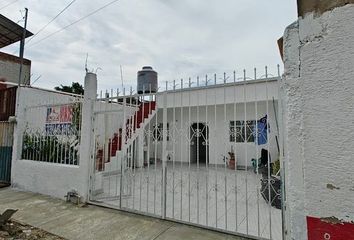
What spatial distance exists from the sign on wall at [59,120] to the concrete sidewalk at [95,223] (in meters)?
1.88

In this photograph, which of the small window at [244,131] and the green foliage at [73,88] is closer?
the small window at [244,131]

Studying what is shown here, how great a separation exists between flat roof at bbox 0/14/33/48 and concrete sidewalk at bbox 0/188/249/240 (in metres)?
7.55

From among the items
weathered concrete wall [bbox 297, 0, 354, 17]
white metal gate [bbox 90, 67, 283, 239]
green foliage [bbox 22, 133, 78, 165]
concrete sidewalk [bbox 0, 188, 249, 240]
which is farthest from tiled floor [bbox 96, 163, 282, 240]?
weathered concrete wall [bbox 297, 0, 354, 17]

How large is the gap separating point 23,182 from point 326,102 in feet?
25.9

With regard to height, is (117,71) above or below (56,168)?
above

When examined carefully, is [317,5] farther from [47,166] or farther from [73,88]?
[73,88]

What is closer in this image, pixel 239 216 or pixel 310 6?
pixel 310 6

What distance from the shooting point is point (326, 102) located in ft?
3.71

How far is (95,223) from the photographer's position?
4.27 meters

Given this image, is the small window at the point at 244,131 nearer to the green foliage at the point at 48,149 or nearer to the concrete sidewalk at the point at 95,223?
the concrete sidewalk at the point at 95,223

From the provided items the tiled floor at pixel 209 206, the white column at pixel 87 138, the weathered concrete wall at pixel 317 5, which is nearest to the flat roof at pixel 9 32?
the white column at pixel 87 138

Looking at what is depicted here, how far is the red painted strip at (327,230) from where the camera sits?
1044 millimetres

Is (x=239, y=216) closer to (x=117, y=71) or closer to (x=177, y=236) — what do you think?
(x=177, y=236)

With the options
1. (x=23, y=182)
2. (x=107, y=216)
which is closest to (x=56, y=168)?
(x=23, y=182)
